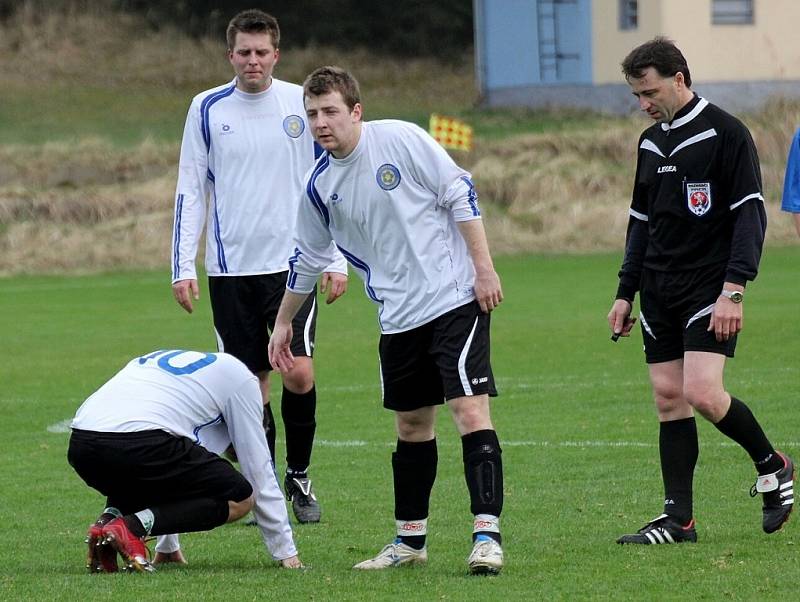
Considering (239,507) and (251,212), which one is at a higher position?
(251,212)

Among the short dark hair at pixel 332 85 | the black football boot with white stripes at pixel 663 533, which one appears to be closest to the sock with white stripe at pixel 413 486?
the black football boot with white stripes at pixel 663 533

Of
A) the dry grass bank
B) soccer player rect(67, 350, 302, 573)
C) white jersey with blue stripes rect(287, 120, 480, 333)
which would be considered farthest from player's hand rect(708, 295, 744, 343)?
the dry grass bank

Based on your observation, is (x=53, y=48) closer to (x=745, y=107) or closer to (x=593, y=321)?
(x=745, y=107)

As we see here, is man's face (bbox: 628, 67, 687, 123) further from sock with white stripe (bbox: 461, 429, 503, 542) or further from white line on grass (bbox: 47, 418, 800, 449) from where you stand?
white line on grass (bbox: 47, 418, 800, 449)

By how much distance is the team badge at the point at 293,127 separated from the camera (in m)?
8.05

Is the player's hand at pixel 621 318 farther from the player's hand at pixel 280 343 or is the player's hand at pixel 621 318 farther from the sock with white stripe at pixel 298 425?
the sock with white stripe at pixel 298 425

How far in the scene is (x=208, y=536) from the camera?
7414mm

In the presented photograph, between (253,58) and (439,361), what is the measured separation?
246cm

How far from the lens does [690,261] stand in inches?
260

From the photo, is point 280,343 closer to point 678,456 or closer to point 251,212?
point 251,212

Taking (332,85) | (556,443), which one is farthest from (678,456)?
(556,443)

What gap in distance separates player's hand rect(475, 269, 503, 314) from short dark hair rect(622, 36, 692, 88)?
1.09 meters

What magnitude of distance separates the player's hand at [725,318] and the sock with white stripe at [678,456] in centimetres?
58

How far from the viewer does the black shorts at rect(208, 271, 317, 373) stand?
8.09 meters
